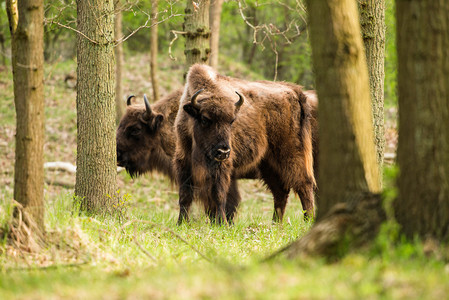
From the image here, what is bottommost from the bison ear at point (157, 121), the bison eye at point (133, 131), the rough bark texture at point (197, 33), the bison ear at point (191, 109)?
the bison eye at point (133, 131)

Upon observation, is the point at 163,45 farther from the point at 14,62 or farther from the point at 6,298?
the point at 6,298

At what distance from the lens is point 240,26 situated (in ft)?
88.2

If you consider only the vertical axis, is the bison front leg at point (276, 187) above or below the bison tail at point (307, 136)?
below

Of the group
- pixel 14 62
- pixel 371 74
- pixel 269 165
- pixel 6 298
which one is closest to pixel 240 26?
pixel 269 165

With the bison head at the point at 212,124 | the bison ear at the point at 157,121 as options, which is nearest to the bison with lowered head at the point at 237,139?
the bison head at the point at 212,124

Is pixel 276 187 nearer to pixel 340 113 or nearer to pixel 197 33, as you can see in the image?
pixel 197 33

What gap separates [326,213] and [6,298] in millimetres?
2383

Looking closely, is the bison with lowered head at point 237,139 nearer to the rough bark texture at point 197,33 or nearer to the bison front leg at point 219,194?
the bison front leg at point 219,194

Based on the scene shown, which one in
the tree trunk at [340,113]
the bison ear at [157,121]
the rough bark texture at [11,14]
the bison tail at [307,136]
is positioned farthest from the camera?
the bison ear at [157,121]

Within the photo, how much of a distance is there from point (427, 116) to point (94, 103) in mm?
4489

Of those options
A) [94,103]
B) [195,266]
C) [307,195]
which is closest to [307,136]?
[307,195]

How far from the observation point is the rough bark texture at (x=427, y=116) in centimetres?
366

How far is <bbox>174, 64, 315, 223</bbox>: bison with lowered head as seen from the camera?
8117 mm

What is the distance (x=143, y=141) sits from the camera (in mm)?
10773
